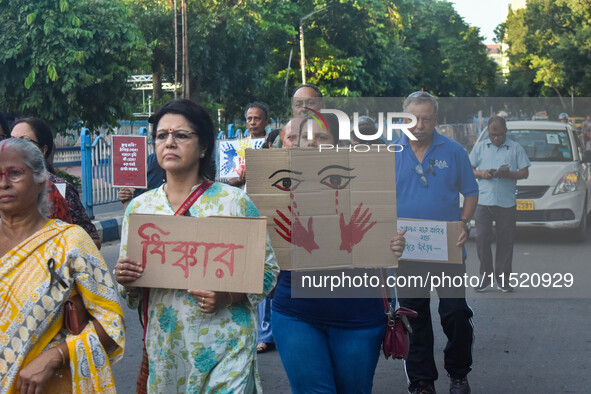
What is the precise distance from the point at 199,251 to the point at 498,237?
21.3 feet

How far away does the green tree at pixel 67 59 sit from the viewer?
1498cm

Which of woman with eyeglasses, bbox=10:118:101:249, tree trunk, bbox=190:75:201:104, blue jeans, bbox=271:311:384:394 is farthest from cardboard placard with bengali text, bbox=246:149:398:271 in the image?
tree trunk, bbox=190:75:201:104

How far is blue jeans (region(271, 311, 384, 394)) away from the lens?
3574 mm

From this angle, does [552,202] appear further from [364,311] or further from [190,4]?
[190,4]

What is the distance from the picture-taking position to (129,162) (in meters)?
10.0

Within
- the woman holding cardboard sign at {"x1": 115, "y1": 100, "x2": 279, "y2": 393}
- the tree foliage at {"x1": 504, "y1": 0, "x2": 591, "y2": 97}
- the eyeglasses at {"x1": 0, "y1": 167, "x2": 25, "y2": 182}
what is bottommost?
the woman holding cardboard sign at {"x1": 115, "y1": 100, "x2": 279, "y2": 393}

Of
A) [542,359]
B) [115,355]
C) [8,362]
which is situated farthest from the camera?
[542,359]

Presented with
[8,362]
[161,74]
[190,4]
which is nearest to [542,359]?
[8,362]

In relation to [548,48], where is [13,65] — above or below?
below

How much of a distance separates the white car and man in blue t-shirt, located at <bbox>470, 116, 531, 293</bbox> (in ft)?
8.39

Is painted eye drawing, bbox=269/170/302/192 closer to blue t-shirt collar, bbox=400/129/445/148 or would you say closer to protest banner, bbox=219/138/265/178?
blue t-shirt collar, bbox=400/129/445/148

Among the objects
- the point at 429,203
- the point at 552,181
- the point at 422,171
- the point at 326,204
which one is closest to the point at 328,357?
the point at 326,204

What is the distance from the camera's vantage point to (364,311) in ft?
12.0

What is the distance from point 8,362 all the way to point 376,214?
1.58 meters
